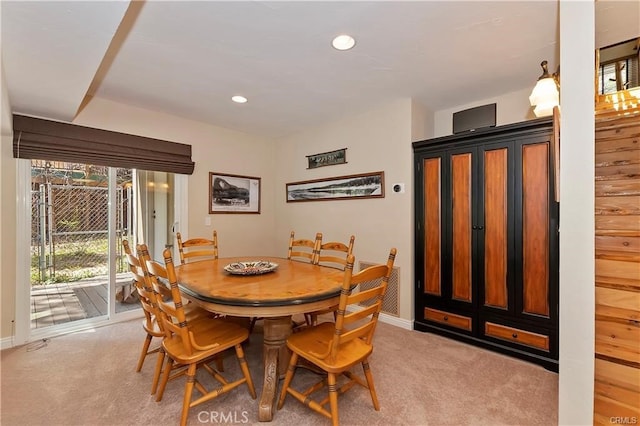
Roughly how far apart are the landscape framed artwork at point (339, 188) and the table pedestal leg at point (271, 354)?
1979mm

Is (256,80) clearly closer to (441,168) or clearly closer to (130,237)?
(441,168)

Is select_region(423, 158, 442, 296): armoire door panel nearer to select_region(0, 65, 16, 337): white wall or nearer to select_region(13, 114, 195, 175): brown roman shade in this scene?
select_region(13, 114, 195, 175): brown roman shade

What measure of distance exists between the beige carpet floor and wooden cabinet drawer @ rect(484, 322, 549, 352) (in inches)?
6.3

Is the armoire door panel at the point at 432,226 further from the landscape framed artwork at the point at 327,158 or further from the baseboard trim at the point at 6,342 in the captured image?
the baseboard trim at the point at 6,342

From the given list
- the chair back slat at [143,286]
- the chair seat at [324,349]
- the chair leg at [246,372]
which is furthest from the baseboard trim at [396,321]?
the chair back slat at [143,286]

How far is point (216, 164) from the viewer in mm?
3957

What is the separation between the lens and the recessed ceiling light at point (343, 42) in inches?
77.5

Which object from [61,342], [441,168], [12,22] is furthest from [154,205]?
[441,168]

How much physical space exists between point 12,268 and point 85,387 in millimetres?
1553

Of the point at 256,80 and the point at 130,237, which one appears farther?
the point at 130,237

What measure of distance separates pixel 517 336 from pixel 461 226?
104cm

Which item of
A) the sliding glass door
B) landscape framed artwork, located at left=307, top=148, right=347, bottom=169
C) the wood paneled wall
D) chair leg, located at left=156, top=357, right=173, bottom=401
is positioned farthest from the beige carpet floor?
landscape framed artwork, located at left=307, top=148, right=347, bottom=169

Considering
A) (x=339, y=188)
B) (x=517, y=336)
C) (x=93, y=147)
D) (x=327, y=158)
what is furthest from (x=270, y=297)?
(x=93, y=147)

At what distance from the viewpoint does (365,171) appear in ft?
11.4
